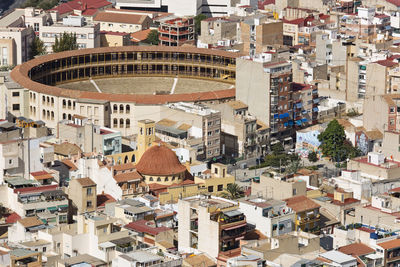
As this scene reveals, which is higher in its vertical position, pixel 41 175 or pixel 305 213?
pixel 305 213

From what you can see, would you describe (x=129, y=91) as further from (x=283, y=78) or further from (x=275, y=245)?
(x=275, y=245)

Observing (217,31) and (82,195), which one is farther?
(217,31)


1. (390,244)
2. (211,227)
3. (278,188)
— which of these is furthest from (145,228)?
(390,244)

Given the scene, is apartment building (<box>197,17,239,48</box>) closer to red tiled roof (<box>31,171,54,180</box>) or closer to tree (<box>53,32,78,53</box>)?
tree (<box>53,32,78,53</box>)

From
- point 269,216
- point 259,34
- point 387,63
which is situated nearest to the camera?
point 269,216

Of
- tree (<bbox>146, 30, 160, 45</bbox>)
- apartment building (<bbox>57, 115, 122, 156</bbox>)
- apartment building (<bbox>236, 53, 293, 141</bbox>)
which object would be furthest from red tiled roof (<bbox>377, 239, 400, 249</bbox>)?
tree (<bbox>146, 30, 160, 45</bbox>)

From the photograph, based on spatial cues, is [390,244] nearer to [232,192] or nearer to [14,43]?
[232,192]

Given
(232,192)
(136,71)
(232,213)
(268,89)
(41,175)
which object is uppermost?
(268,89)

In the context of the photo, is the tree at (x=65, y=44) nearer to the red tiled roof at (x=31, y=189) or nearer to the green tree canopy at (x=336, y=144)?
the green tree canopy at (x=336, y=144)

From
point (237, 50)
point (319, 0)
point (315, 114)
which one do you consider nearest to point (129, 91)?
point (237, 50)

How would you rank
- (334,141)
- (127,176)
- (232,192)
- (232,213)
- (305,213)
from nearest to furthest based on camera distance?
1. (232,213)
2. (305,213)
3. (232,192)
4. (127,176)
5. (334,141)
